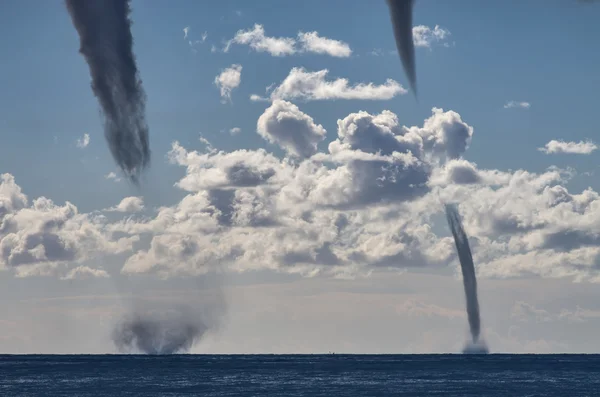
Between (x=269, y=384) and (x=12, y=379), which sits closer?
(x=269, y=384)

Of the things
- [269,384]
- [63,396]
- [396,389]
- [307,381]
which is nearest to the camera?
[63,396]

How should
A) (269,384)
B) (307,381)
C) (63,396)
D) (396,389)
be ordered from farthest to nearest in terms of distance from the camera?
(307,381) → (269,384) → (396,389) → (63,396)

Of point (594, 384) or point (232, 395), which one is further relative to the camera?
point (594, 384)

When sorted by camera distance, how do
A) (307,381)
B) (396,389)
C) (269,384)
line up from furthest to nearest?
(307,381) < (269,384) < (396,389)

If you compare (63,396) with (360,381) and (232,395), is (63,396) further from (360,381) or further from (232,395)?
(360,381)

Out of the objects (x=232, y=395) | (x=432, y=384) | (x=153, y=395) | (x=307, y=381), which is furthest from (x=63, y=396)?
(x=432, y=384)

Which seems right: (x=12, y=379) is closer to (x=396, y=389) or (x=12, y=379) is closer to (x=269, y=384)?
(x=269, y=384)

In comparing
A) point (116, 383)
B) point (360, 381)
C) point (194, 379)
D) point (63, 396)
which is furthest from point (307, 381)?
point (63, 396)

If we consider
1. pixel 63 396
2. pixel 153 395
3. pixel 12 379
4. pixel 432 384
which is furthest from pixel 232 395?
pixel 12 379

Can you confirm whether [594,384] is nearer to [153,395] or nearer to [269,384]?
[269,384]
